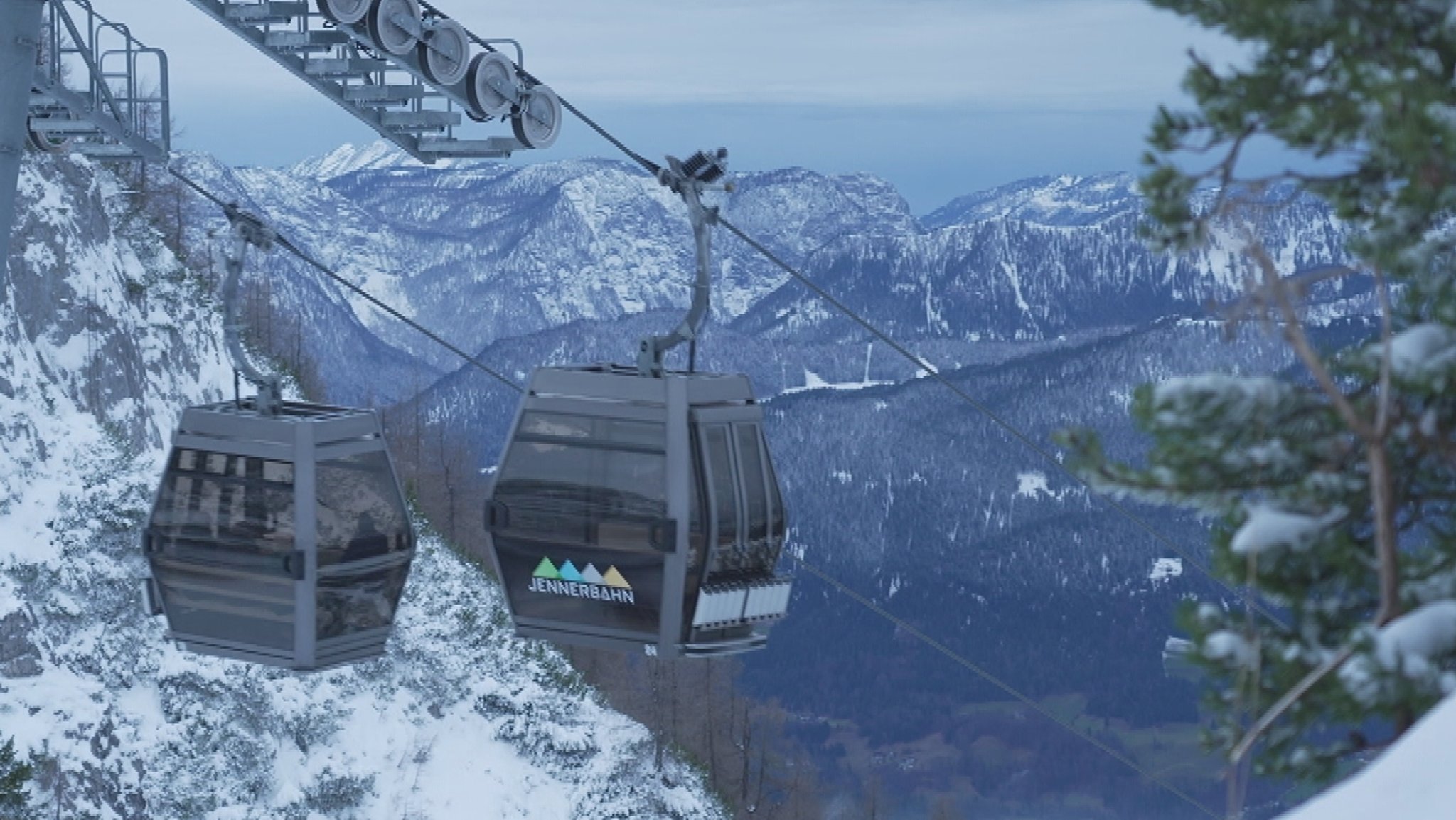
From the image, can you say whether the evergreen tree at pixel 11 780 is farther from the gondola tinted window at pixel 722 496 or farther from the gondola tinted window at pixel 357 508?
the gondola tinted window at pixel 722 496

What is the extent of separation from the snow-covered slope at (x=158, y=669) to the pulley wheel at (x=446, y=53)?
2006 centimetres

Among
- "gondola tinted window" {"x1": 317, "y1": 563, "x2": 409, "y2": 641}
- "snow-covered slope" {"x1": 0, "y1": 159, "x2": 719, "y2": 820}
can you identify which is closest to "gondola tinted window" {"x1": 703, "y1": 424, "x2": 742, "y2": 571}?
"gondola tinted window" {"x1": 317, "y1": 563, "x2": 409, "y2": 641}

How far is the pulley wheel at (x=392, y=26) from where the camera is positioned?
12117mm

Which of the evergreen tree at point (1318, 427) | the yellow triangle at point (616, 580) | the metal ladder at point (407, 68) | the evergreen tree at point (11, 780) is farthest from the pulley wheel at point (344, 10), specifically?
the evergreen tree at point (1318, 427)

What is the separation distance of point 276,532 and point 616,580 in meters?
2.22

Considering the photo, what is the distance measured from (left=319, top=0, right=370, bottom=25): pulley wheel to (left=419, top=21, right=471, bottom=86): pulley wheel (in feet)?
1.59

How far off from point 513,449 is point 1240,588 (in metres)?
6.31

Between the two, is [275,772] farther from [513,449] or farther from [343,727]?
[513,449]

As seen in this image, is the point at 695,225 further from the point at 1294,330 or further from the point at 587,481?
the point at 1294,330

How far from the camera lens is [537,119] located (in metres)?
12.9

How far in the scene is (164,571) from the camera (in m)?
11.5

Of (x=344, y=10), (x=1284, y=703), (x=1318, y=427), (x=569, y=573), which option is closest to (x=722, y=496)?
(x=569, y=573)

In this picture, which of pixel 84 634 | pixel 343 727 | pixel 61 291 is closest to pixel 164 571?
pixel 84 634

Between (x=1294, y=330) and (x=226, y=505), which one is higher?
(x=1294, y=330)
